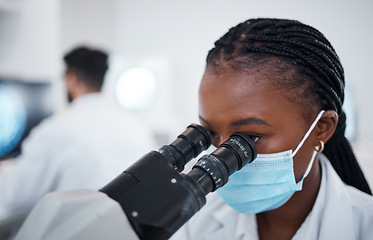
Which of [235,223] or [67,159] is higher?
[235,223]

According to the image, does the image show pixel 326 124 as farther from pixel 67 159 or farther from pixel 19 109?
pixel 19 109

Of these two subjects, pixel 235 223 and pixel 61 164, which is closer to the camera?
pixel 235 223

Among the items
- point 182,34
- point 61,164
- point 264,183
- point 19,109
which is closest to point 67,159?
point 61,164

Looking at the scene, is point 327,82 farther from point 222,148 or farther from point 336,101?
point 222,148

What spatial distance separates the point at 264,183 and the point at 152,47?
8.66 feet

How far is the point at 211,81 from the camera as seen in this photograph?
2.20 ft

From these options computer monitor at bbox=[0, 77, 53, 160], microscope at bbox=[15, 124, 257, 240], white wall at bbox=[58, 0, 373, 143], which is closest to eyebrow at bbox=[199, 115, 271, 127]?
microscope at bbox=[15, 124, 257, 240]

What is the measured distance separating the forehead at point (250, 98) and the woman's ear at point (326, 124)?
0.24 feet

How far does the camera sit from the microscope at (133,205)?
397 millimetres

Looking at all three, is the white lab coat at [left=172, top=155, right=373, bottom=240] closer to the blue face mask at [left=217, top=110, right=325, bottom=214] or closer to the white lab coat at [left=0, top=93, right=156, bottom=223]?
the blue face mask at [left=217, top=110, right=325, bottom=214]

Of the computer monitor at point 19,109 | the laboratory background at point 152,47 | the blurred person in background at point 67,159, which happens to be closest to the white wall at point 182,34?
the laboratory background at point 152,47

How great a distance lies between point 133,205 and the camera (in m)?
0.45

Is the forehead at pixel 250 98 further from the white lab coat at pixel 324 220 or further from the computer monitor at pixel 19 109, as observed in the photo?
the computer monitor at pixel 19 109

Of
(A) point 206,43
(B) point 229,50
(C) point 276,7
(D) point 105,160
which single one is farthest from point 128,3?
(B) point 229,50
